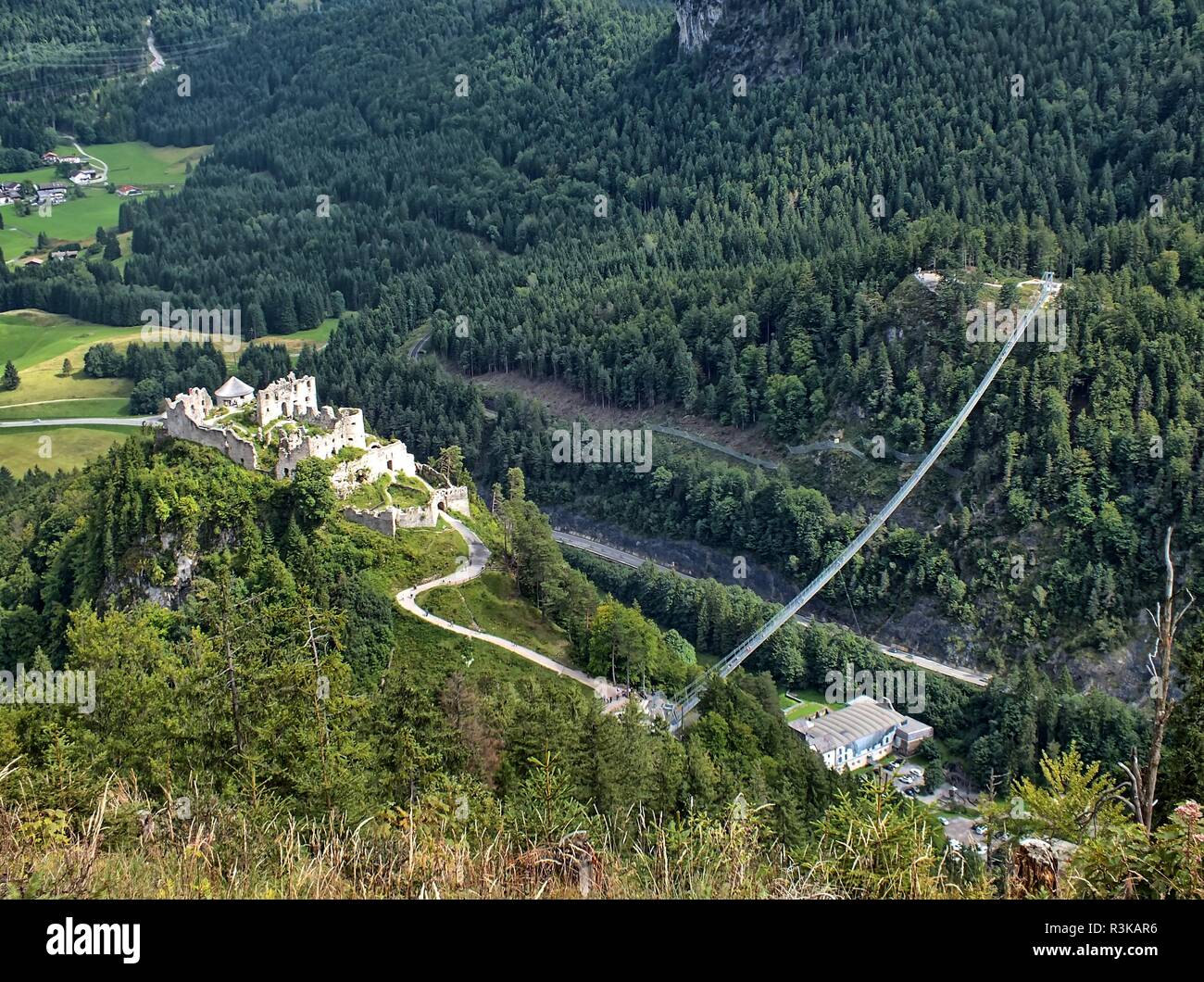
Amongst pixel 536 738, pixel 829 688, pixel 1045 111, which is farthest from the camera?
pixel 1045 111

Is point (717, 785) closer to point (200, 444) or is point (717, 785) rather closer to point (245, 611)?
point (245, 611)

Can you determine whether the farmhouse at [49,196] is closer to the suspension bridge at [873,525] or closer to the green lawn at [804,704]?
the suspension bridge at [873,525]

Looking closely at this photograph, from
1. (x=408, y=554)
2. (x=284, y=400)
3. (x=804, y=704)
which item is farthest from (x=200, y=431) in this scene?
(x=804, y=704)

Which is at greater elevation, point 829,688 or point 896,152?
point 896,152

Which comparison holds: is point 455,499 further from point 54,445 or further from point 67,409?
point 67,409

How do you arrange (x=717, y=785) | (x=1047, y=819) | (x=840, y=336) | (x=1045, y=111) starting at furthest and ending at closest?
(x=1045, y=111) → (x=840, y=336) → (x=717, y=785) → (x=1047, y=819)

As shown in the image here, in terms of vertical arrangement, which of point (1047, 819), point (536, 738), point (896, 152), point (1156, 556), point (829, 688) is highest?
point (896, 152)

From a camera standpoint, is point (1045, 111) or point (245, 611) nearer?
point (245, 611)

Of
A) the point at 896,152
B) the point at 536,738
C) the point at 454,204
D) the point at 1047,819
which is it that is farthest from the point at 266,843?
the point at 454,204
